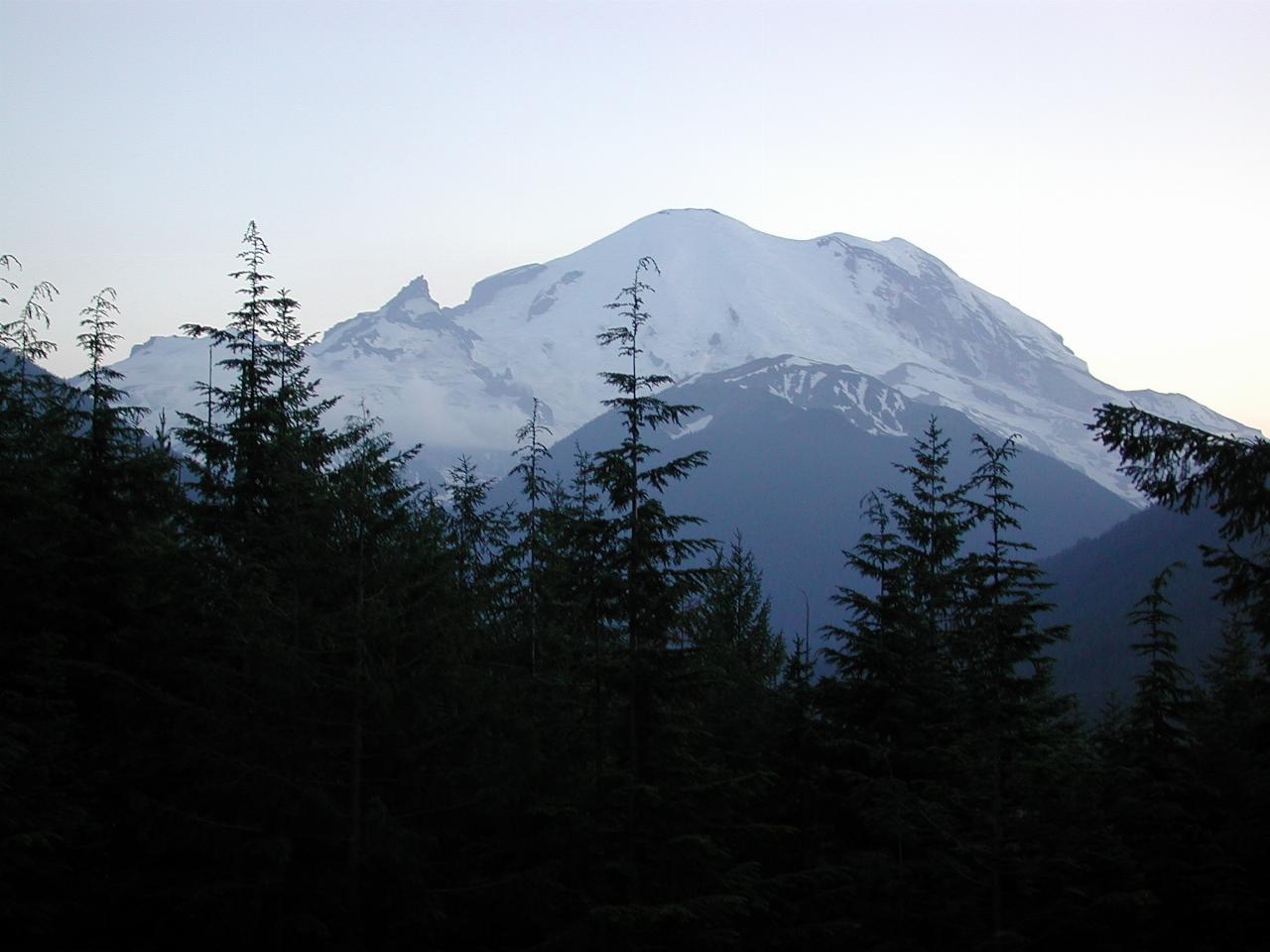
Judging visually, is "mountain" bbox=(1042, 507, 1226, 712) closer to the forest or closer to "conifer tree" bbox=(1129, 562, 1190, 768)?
"conifer tree" bbox=(1129, 562, 1190, 768)

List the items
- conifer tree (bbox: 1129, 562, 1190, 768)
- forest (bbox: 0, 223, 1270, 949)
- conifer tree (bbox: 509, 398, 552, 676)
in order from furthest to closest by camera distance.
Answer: conifer tree (bbox: 1129, 562, 1190, 768) < conifer tree (bbox: 509, 398, 552, 676) < forest (bbox: 0, 223, 1270, 949)

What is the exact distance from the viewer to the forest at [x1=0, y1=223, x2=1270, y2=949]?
19734 mm

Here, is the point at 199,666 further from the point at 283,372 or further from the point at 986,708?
the point at 986,708

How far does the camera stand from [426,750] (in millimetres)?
21234

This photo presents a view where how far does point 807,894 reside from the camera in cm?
2433

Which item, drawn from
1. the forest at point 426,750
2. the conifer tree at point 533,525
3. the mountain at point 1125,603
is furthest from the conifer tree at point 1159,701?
the mountain at point 1125,603

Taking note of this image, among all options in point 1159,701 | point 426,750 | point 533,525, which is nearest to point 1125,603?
point 1159,701

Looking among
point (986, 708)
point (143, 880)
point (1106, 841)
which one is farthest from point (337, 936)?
point (1106, 841)

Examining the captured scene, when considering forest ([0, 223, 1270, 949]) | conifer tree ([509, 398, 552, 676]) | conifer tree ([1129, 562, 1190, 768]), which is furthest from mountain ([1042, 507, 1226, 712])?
conifer tree ([509, 398, 552, 676])

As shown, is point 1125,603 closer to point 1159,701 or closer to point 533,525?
point 1159,701

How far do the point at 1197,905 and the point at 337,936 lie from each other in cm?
1666

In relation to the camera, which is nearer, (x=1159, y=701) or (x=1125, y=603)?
(x=1159, y=701)

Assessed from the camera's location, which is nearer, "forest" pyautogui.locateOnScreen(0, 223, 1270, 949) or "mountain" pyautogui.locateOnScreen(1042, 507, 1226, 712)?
"forest" pyautogui.locateOnScreen(0, 223, 1270, 949)

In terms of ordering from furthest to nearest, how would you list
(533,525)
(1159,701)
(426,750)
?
(1159,701), (533,525), (426,750)
